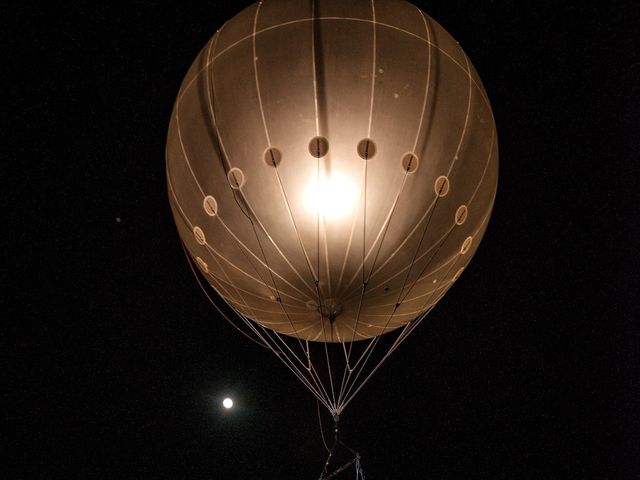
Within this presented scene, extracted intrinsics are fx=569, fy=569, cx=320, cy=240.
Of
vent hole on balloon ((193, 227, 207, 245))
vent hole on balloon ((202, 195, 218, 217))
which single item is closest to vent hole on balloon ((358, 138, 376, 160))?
vent hole on balloon ((202, 195, 218, 217))

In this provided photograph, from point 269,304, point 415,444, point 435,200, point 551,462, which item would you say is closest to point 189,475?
point 415,444

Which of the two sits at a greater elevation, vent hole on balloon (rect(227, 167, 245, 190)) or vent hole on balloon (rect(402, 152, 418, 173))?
vent hole on balloon (rect(227, 167, 245, 190))

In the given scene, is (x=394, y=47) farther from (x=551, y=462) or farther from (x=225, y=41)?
(x=551, y=462)

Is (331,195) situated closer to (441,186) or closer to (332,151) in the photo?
(332,151)

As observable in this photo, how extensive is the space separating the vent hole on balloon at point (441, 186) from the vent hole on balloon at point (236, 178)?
1153mm

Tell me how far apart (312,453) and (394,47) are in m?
4.15

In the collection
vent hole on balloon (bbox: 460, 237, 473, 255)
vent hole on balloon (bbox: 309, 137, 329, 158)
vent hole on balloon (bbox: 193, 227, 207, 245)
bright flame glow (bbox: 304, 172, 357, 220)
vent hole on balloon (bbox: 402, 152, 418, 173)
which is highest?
vent hole on balloon (bbox: 193, 227, 207, 245)

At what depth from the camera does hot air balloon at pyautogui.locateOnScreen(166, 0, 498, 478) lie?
3.25 m

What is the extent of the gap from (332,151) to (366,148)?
195 mm

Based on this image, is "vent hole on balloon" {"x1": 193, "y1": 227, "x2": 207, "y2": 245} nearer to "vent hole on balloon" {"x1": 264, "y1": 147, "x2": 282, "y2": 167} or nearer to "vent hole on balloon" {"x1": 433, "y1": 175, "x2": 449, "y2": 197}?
"vent hole on balloon" {"x1": 264, "y1": 147, "x2": 282, "y2": 167}

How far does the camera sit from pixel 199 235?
12.5 feet

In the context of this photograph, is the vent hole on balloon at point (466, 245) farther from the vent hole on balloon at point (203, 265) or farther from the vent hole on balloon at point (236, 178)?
the vent hole on balloon at point (203, 265)

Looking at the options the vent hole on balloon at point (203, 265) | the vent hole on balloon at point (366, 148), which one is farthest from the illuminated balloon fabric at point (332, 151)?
the vent hole on balloon at point (203, 265)

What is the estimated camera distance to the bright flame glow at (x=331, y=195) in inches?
128
